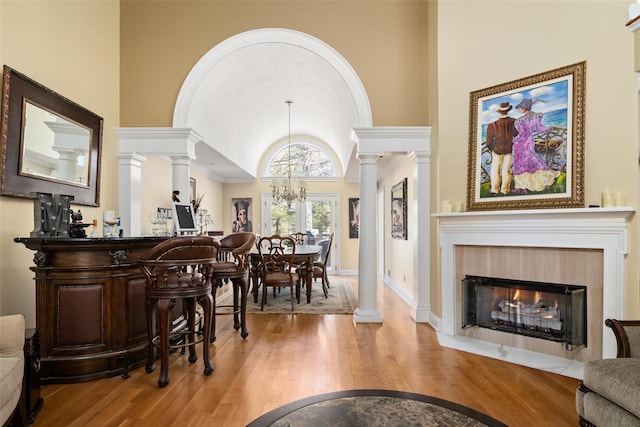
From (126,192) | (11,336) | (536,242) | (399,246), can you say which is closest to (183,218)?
(126,192)

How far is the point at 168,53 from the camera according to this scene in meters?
4.59

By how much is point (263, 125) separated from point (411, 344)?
19.6 feet

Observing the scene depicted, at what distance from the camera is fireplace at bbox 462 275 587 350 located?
3.13m

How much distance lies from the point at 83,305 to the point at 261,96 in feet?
15.5

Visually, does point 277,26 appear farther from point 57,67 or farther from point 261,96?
point 57,67

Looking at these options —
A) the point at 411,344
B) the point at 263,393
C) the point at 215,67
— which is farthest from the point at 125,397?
the point at 215,67

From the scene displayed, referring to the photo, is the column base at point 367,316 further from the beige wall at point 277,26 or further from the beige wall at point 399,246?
the beige wall at point 277,26

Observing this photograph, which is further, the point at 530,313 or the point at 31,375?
the point at 530,313

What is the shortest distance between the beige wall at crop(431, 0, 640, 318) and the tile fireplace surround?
0.33 feet

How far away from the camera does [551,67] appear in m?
3.37

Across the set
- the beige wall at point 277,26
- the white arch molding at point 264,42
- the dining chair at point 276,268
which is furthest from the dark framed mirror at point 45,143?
the dining chair at point 276,268

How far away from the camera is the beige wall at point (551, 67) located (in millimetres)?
2922

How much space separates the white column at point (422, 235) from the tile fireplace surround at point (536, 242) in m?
0.35

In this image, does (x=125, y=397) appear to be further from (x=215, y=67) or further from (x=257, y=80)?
(x=257, y=80)
